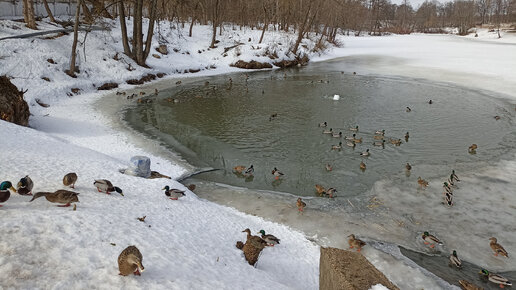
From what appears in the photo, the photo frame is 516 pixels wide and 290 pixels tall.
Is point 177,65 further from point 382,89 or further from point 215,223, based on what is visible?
point 215,223

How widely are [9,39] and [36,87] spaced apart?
6.45m

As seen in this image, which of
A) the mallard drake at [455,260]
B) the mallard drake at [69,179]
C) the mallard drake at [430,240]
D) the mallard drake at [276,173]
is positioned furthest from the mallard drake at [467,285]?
the mallard drake at [69,179]

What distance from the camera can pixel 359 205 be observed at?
11.5 m

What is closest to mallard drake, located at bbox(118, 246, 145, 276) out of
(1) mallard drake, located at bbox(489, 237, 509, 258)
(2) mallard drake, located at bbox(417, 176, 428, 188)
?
(1) mallard drake, located at bbox(489, 237, 509, 258)

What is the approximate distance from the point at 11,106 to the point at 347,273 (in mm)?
17189

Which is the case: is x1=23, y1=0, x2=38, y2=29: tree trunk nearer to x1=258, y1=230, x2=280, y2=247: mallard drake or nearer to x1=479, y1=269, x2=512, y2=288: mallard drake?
x1=258, y1=230, x2=280, y2=247: mallard drake

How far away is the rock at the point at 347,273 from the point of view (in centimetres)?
425

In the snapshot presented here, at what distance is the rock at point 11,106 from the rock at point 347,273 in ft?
52.5

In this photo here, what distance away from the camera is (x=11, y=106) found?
1541 centimetres

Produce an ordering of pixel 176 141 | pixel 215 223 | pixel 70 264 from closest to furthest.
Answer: pixel 70 264 → pixel 215 223 → pixel 176 141

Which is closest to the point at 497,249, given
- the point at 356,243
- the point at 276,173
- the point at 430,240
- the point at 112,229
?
the point at 430,240

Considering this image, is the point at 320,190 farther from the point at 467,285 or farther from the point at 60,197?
the point at 60,197

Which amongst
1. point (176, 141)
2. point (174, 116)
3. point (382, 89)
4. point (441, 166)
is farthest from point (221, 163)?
point (382, 89)

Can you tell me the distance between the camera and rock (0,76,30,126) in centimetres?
1500
